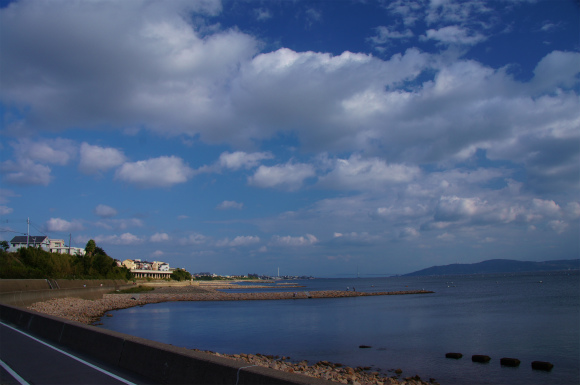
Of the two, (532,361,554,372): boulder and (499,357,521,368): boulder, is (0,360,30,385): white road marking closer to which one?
(499,357,521,368): boulder

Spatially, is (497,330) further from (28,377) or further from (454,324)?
(28,377)

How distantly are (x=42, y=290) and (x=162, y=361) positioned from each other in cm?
4394

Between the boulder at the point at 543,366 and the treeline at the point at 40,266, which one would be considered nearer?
the boulder at the point at 543,366

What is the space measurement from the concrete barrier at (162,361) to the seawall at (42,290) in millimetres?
26187

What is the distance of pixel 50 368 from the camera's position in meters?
10.1

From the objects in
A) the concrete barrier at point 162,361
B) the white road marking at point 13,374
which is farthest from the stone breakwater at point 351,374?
the white road marking at point 13,374

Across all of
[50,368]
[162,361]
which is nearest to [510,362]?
[162,361]

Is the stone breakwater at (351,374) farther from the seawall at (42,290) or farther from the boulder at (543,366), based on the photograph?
the seawall at (42,290)

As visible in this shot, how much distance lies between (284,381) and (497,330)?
116ft

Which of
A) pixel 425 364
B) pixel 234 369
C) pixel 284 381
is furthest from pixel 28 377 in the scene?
pixel 425 364

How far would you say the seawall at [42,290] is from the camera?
37537mm

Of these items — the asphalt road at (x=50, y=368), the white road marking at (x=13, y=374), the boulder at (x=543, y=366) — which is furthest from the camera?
the boulder at (x=543, y=366)

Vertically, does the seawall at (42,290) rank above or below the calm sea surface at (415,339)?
above

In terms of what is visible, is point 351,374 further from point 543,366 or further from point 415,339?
point 415,339
